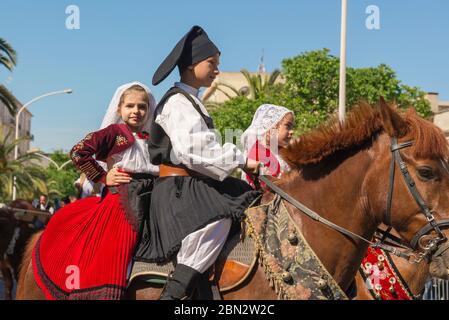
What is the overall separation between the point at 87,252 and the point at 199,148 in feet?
3.54

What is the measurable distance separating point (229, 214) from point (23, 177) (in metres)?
30.1

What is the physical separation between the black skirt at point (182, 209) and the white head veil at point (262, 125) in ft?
6.85

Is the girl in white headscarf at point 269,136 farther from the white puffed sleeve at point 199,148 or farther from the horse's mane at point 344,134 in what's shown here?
the white puffed sleeve at point 199,148

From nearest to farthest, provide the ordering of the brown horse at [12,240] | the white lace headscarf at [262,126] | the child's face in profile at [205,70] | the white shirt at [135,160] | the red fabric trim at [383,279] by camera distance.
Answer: the child's face in profile at [205,70] < the white shirt at [135,160] < the red fabric trim at [383,279] < the brown horse at [12,240] < the white lace headscarf at [262,126]

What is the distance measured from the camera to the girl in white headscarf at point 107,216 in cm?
439

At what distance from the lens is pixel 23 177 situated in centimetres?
3272

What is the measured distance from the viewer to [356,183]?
13.7 feet

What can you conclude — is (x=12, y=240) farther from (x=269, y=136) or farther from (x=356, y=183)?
(x=356, y=183)

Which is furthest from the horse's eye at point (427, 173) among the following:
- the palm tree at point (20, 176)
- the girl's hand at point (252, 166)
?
the palm tree at point (20, 176)

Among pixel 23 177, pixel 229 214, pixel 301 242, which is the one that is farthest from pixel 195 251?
pixel 23 177

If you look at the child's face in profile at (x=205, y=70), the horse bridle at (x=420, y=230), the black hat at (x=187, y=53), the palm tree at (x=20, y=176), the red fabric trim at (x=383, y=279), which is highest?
the black hat at (x=187, y=53)

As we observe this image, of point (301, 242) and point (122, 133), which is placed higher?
point (122, 133)

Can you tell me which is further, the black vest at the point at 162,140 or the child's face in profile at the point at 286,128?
the child's face in profile at the point at 286,128

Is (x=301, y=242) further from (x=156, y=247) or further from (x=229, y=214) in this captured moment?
(x=156, y=247)
